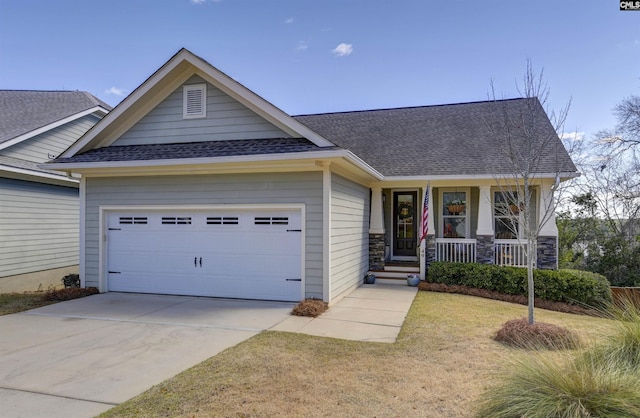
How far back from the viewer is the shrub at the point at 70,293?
891cm

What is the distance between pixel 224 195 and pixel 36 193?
723cm

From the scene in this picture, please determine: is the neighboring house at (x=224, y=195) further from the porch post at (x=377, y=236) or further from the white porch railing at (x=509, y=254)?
the porch post at (x=377, y=236)

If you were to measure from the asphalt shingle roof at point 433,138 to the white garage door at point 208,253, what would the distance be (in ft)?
15.3

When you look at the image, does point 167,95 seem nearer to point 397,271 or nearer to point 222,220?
point 222,220

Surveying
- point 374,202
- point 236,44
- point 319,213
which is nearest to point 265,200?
point 319,213

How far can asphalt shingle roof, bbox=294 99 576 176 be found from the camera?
439 inches

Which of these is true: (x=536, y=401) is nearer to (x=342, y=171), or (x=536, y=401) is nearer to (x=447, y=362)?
(x=447, y=362)

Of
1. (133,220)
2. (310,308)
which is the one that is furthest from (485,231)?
(133,220)

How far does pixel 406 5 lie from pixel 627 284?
11042 mm

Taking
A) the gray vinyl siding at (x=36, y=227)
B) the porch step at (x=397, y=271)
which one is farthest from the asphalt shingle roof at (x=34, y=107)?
the porch step at (x=397, y=271)

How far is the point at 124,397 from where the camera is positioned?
13.0 ft

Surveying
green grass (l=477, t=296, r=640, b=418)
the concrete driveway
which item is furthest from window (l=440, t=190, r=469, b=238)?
green grass (l=477, t=296, r=640, b=418)

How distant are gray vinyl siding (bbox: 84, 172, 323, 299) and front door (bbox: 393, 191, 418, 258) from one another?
214 inches

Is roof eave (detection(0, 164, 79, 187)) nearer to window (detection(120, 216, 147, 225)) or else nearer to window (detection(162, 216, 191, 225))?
window (detection(120, 216, 147, 225))
